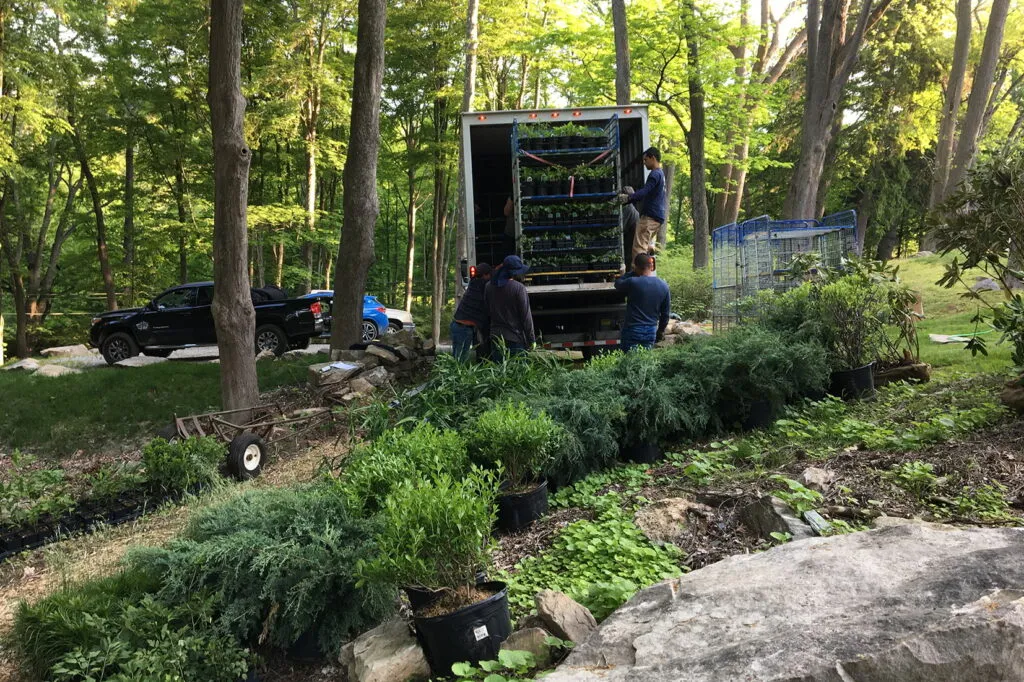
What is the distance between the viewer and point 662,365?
5.93 m

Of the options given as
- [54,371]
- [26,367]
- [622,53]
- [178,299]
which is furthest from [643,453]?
[26,367]

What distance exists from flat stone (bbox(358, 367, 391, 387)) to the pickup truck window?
7602 mm

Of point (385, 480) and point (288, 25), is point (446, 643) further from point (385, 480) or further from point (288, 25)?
point (288, 25)

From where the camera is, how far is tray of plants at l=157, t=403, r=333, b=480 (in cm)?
741

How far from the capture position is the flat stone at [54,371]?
13422 millimetres

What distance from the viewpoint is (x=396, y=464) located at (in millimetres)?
3863

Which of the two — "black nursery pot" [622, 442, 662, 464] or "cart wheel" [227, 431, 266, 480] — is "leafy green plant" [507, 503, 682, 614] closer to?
"black nursery pot" [622, 442, 662, 464]

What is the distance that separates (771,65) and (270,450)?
71.7 ft

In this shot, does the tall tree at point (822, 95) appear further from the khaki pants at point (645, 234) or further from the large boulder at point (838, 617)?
the large boulder at point (838, 617)

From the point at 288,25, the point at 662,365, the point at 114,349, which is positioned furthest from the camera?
Answer: the point at 288,25

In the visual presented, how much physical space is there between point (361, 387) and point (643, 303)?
4411 mm

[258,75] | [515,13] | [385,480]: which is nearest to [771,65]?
[515,13]

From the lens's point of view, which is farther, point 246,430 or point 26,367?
point 26,367

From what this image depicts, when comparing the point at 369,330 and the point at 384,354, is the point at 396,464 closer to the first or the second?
the point at 384,354
